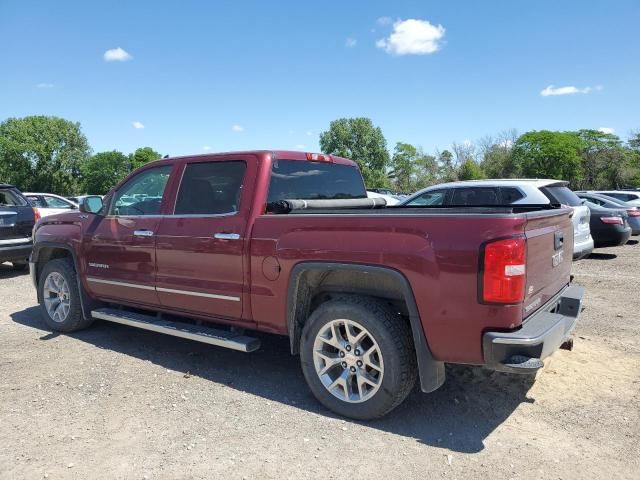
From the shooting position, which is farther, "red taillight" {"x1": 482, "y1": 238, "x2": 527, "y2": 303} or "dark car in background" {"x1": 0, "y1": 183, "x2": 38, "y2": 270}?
"dark car in background" {"x1": 0, "y1": 183, "x2": 38, "y2": 270}

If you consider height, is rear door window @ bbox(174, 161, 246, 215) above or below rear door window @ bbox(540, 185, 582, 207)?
above

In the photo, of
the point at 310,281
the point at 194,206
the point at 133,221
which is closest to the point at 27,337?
the point at 133,221

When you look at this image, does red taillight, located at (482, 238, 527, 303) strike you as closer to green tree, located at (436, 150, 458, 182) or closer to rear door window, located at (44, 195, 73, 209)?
rear door window, located at (44, 195, 73, 209)

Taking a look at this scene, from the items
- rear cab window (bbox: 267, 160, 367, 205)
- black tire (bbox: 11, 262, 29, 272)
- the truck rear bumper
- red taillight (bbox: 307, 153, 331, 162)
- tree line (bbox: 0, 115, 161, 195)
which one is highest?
tree line (bbox: 0, 115, 161, 195)

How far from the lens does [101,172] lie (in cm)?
7825

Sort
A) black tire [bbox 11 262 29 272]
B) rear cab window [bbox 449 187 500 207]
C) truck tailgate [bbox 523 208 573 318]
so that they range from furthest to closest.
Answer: black tire [bbox 11 262 29 272]
rear cab window [bbox 449 187 500 207]
truck tailgate [bbox 523 208 573 318]

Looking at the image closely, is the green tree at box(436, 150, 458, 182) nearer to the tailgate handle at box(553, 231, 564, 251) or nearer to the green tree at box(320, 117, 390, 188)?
the green tree at box(320, 117, 390, 188)

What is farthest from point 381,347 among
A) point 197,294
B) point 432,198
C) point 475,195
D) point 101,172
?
point 101,172

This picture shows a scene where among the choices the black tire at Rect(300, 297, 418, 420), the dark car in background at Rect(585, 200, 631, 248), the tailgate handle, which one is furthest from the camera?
the dark car in background at Rect(585, 200, 631, 248)

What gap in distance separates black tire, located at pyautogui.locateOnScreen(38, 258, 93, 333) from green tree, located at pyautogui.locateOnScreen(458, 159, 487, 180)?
69879mm

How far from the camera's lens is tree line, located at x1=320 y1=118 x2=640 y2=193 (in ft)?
206

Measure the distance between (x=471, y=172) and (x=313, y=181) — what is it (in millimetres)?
72478

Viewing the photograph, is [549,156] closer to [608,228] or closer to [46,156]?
[608,228]

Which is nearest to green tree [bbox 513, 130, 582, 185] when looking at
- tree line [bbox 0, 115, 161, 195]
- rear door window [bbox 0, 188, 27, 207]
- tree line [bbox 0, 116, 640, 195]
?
tree line [bbox 0, 116, 640, 195]
